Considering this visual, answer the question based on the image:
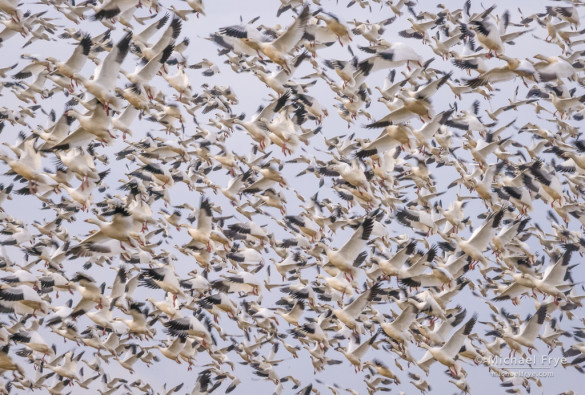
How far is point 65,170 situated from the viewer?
23.4 m

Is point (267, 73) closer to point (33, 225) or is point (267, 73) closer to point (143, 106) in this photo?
point (143, 106)

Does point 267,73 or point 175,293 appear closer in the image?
point 175,293

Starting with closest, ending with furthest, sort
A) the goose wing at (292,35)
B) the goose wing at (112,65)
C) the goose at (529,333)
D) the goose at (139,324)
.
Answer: the goose wing at (112,65) → the goose wing at (292,35) → the goose at (529,333) → the goose at (139,324)

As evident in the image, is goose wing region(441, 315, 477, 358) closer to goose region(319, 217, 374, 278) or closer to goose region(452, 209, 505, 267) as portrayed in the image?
goose region(452, 209, 505, 267)

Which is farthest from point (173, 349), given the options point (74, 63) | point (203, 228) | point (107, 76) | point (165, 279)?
point (107, 76)

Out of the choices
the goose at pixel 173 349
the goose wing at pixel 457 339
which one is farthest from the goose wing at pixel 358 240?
the goose at pixel 173 349

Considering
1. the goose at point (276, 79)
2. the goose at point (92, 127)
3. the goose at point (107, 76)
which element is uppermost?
the goose at point (107, 76)

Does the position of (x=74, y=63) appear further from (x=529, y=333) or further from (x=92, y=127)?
(x=529, y=333)

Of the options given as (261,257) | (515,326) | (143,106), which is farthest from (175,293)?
(515,326)

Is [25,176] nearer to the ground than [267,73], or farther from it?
nearer to the ground

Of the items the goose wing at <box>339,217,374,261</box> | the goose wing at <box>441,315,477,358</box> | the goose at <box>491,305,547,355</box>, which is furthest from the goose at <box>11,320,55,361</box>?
the goose at <box>491,305,547,355</box>

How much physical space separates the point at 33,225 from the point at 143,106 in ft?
26.8

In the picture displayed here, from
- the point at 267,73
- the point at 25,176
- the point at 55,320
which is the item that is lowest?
the point at 55,320

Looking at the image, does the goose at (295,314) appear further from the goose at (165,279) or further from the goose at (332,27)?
the goose at (332,27)
